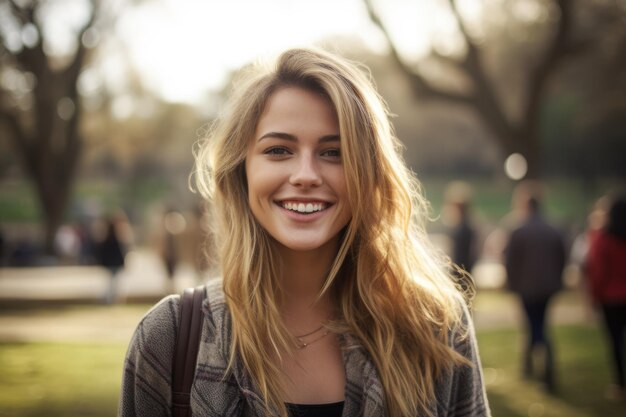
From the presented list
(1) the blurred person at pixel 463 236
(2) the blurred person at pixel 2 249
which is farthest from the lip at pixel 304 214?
(2) the blurred person at pixel 2 249

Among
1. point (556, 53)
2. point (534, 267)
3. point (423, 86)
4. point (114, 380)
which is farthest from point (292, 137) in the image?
point (556, 53)

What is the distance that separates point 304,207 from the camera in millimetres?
2242

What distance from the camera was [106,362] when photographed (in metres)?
8.62

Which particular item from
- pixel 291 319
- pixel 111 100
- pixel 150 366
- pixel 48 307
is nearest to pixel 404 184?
pixel 291 319

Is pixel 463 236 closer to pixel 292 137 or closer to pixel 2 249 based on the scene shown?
pixel 292 137

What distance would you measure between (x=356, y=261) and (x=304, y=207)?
38cm

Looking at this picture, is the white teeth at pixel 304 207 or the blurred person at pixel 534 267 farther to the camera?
the blurred person at pixel 534 267

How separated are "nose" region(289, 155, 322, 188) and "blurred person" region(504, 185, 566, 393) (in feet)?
19.5

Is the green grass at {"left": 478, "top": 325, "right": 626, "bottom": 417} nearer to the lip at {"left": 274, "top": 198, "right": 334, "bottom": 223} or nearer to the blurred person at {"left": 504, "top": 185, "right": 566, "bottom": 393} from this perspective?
the blurred person at {"left": 504, "top": 185, "right": 566, "bottom": 393}

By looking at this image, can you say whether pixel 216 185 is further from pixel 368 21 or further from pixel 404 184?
pixel 368 21

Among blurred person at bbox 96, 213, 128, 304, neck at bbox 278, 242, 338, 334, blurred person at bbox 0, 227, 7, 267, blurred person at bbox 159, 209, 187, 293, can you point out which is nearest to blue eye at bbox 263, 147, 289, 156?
neck at bbox 278, 242, 338, 334

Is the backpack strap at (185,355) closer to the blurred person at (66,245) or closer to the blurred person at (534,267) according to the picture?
the blurred person at (534,267)

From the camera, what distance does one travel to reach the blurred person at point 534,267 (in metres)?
7.62

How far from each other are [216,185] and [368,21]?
535 inches
